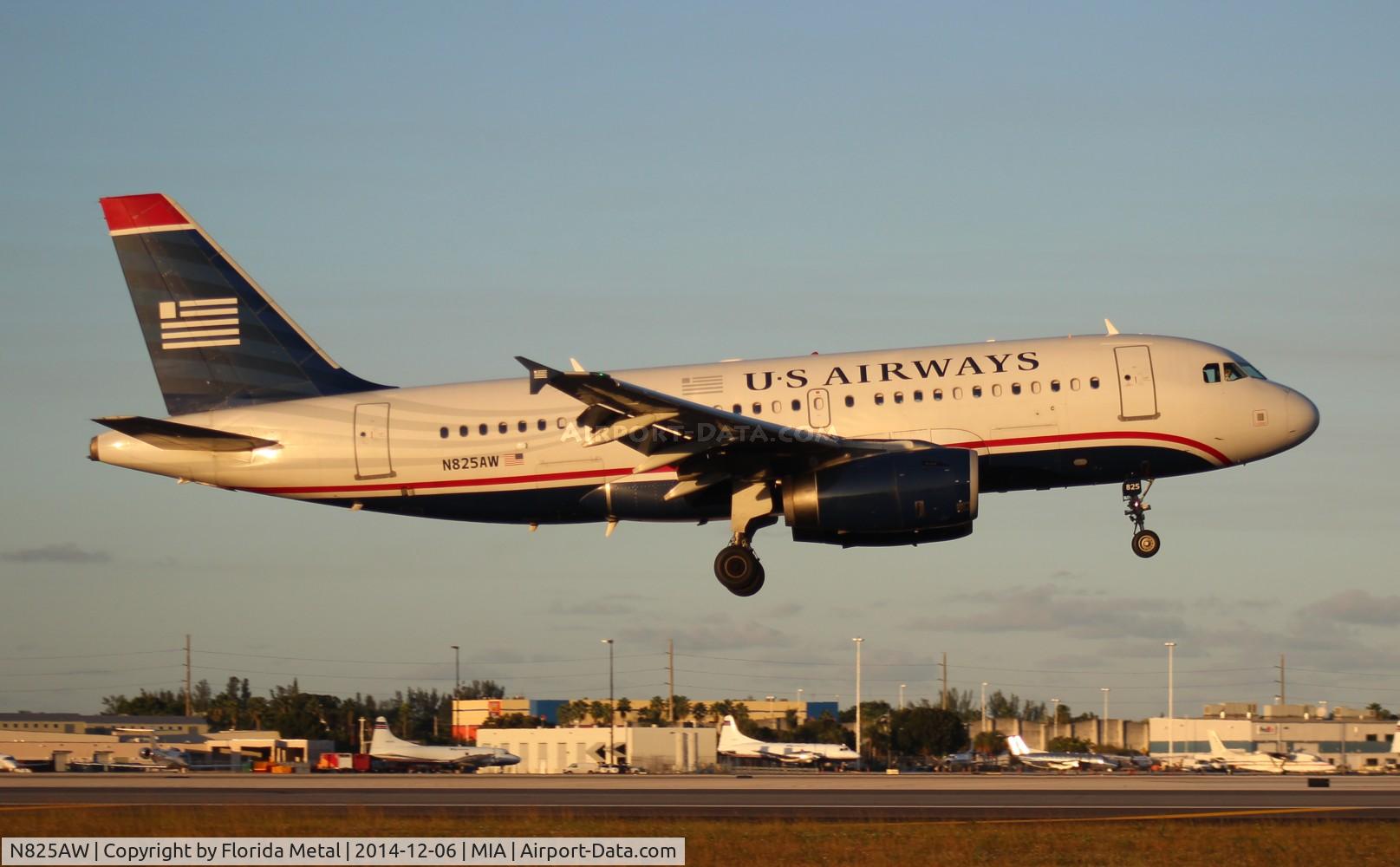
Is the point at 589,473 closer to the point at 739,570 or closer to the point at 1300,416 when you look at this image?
the point at 739,570

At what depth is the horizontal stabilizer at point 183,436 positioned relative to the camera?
107 ft

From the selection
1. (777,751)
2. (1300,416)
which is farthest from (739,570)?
(777,751)

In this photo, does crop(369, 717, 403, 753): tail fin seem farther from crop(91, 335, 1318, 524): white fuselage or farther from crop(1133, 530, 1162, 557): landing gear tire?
crop(1133, 530, 1162, 557): landing gear tire

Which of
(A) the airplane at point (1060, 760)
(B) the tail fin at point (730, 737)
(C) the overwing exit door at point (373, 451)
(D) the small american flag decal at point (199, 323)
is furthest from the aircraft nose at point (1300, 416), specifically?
(B) the tail fin at point (730, 737)

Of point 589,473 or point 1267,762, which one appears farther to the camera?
point 1267,762

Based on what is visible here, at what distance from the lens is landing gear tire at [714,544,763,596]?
32.3 m

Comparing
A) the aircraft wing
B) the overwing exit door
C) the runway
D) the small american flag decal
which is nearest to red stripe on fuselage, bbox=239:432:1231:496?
the overwing exit door

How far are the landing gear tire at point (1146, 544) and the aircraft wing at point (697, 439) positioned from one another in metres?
5.60

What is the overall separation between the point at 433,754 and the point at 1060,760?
2944 centimetres

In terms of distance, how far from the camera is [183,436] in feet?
110

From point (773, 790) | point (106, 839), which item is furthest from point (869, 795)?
point (106, 839)

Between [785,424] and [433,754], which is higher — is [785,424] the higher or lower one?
the higher one

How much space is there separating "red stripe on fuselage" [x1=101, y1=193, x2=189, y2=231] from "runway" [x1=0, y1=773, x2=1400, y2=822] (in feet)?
42.9

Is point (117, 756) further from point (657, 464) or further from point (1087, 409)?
point (1087, 409)
